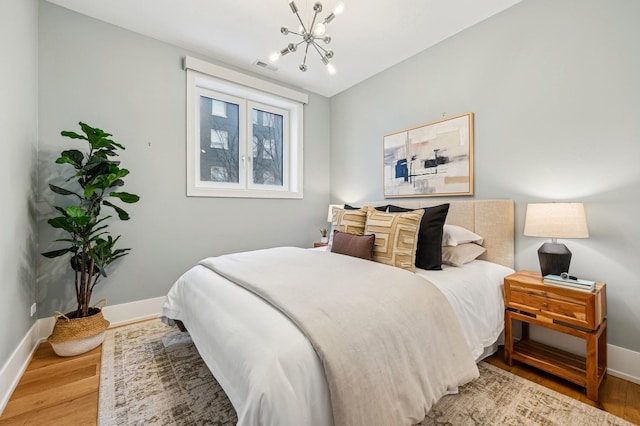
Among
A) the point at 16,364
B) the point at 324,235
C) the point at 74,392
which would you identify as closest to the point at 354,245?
the point at 324,235

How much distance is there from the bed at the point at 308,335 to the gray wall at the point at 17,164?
35.2 inches

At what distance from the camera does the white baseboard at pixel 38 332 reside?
1.56 metres

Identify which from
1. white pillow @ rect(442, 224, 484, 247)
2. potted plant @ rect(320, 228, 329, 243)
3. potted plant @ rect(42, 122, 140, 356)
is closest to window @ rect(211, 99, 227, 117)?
potted plant @ rect(42, 122, 140, 356)

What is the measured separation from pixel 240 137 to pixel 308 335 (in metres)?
3.00

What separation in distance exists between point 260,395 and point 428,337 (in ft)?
2.76

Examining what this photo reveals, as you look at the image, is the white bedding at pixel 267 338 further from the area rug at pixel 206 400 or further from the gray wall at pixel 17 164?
the gray wall at pixel 17 164

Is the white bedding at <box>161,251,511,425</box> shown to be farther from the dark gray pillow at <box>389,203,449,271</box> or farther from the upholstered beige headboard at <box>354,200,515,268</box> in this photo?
the upholstered beige headboard at <box>354,200,515,268</box>

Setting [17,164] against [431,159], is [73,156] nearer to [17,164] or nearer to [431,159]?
[17,164]

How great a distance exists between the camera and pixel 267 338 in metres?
1.03

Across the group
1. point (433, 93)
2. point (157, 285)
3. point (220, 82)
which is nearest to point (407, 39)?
point (433, 93)

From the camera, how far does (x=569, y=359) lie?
1830mm

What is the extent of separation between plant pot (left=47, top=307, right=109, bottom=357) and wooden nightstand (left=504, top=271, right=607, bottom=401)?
3030 mm

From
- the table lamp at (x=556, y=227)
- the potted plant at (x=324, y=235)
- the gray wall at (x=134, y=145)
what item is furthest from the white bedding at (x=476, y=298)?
the gray wall at (x=134, y=145)

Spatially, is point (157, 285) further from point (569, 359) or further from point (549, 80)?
point (549, 80)
